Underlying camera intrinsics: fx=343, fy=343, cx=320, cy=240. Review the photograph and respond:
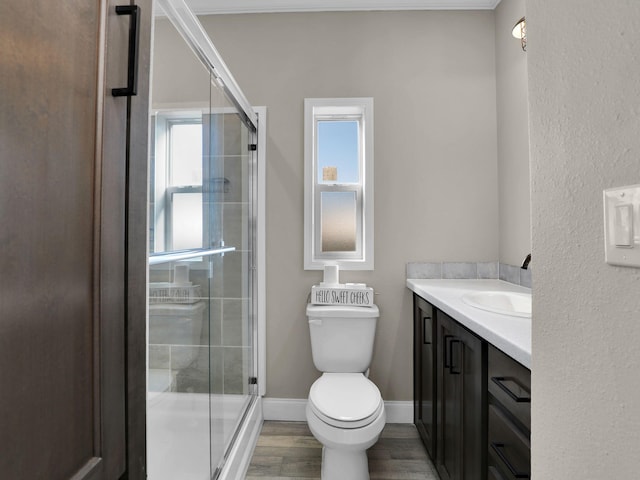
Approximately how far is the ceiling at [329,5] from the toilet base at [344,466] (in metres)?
2.57

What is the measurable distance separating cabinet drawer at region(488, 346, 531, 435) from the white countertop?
0.04m

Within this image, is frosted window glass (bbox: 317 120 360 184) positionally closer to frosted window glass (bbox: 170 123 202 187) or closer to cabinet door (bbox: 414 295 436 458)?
cabinet door (bbox: 414 295 436 458)

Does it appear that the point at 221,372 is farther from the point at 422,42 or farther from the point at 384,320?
the point at 422,42

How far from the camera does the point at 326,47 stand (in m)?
2.27

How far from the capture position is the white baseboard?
7.27 feet

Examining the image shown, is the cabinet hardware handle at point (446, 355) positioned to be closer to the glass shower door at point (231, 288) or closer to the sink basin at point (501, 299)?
the sink basin at point (501, 299)

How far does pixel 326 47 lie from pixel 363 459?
7.87ft

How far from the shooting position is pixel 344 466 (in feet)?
5.13

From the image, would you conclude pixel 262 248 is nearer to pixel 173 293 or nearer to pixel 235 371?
pixel 235 371

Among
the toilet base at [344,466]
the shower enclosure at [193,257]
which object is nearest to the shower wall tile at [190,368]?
the shower enclosure at [193,257]

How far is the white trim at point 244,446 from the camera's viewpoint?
156cm

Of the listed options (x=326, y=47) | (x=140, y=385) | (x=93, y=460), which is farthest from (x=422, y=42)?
(x=93, y=460)

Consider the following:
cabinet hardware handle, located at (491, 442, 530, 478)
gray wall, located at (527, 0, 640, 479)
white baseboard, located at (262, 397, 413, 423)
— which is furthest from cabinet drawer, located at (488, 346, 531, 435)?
white baseboard, located at (262, 397, 413, 423)

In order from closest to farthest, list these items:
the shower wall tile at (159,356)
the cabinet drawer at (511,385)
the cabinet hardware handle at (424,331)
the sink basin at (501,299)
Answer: the cabinet drawer at (511,385)
the shower wall tile at (159,356)
the sink basin at (501,299)
the cabinet hardware handle at (424,331)
